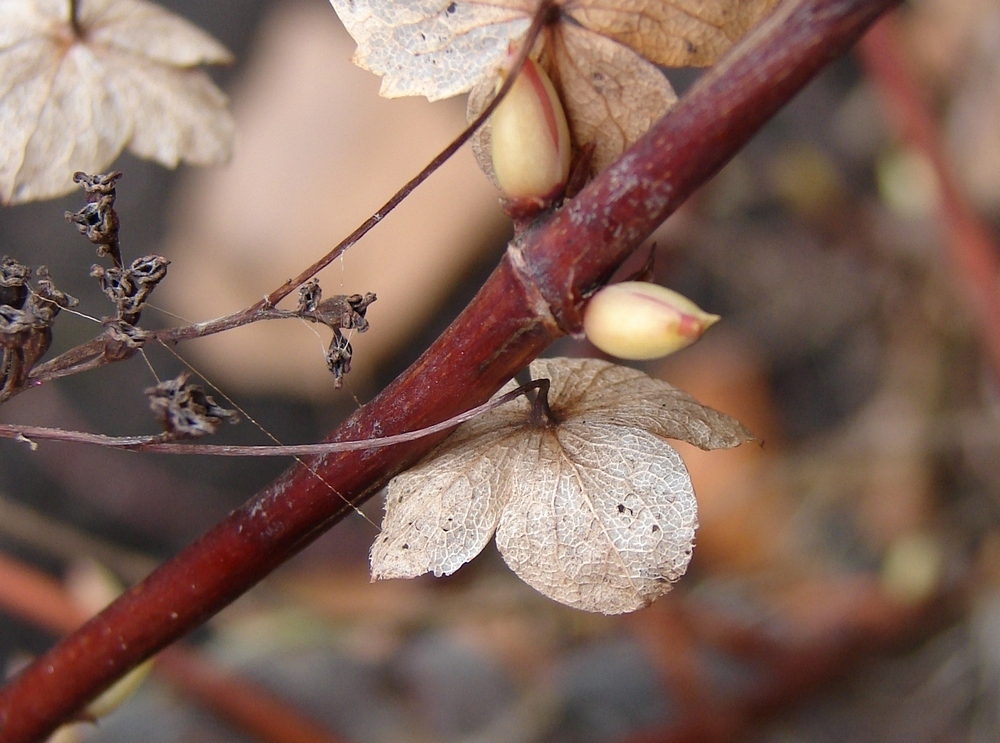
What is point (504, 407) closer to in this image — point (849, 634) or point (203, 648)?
point (849, 634)

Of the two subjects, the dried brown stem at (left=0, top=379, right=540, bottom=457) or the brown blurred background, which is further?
the brown blurred background

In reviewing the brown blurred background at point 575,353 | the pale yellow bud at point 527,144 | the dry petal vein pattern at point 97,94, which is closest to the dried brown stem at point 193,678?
the brown blurred background at point 575,353

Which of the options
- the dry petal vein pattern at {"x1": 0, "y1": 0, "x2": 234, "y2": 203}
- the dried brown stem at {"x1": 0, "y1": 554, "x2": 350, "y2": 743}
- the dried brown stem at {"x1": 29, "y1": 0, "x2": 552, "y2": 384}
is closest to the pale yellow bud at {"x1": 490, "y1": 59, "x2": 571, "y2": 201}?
the dried brown stem at {"x1": 29, "y1": 0, "x2": 552, "y2": 384}

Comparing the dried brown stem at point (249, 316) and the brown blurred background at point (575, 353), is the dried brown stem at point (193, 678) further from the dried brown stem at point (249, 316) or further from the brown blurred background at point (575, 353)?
the dried brown stem at point (249, 316)

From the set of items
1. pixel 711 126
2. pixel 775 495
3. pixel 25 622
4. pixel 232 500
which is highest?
pixel 711 126

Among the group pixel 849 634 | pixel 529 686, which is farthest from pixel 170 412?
pixel 849 634

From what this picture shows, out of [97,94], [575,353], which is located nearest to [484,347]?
[97,94]

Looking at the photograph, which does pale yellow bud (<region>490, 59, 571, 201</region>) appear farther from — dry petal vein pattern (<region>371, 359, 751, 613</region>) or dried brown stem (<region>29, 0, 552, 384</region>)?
dry petal vein pattern (<region>371, 359, 751, 613</region>)
